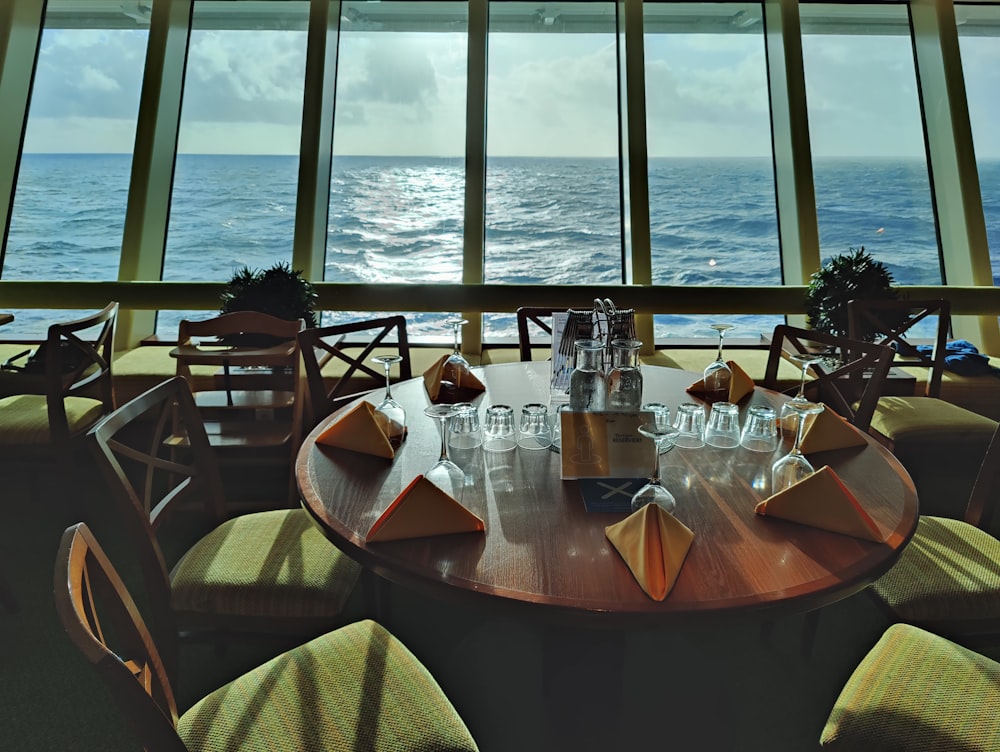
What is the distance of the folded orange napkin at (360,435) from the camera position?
1652 mm

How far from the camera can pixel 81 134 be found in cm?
511

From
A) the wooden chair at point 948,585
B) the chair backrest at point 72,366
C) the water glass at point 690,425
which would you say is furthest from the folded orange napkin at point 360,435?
the chair backrest at point 72,366

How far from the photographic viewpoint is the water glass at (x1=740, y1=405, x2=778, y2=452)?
5.48ft

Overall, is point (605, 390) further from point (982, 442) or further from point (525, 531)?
point (982, 442)

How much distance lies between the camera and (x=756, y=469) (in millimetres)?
1547

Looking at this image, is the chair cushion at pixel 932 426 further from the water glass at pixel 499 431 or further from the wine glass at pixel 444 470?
the wine glass at pixel 444 470

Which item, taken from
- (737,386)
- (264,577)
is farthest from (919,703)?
(264,577)

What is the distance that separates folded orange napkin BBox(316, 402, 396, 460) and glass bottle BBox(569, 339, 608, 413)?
516 mm

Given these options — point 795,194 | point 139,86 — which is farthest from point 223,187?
point 795,194

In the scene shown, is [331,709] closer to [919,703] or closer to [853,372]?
[919,703]

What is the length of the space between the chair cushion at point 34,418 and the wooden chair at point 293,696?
2.05m

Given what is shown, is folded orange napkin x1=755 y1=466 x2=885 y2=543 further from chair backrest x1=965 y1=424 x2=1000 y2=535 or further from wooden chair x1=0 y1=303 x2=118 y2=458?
wooden chair x1=0 y1=303 x2=118 y2=458

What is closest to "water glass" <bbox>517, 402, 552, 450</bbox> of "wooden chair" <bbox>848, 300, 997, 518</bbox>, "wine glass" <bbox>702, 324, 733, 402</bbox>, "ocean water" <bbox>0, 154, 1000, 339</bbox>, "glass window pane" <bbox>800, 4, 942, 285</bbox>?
"wine glass" <bbox>702, 324, 733, 402</bbox>

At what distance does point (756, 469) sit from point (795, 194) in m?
4.00
